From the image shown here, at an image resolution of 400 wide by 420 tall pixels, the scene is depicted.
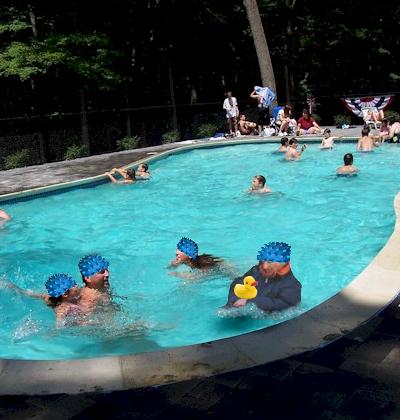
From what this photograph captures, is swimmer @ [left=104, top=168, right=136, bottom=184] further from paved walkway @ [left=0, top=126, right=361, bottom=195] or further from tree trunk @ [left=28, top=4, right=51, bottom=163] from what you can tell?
tree trunk @ [left=28, top=4, right=51, bottom=163]

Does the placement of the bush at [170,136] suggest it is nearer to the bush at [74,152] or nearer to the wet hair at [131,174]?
the bush at [74,152]

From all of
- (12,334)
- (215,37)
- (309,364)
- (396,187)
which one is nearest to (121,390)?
(309,364)

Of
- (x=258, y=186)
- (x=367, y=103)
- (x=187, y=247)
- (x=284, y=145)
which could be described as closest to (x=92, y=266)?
(x=187, y=247)

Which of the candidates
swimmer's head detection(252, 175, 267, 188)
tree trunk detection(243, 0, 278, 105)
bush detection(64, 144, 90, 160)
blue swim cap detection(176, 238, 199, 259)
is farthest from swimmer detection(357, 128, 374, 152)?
blue swim cap detection(176, 238, 199, 259)

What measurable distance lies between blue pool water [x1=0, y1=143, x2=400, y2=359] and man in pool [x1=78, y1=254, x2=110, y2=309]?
333 millimetres

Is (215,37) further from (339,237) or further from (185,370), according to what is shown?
(185,370)

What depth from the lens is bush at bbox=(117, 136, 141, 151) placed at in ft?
70.7

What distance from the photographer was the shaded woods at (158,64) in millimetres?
19578

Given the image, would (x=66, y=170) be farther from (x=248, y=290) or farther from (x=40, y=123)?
(x=248, y=290)

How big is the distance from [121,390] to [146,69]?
83.7 ft

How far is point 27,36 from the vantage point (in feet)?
67.1

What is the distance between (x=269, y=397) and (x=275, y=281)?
6.96 ft

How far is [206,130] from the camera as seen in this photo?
2411cm

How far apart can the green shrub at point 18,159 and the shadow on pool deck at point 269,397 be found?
14.8 meters
